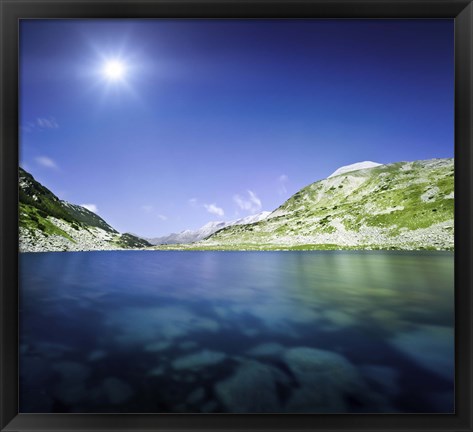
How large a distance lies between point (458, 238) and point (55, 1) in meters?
2.87

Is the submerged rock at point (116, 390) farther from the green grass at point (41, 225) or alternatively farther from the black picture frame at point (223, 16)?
the green grass at point (41, 225)

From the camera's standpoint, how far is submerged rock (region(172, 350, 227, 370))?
2823mm

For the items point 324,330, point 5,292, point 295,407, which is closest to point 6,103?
point 5,292

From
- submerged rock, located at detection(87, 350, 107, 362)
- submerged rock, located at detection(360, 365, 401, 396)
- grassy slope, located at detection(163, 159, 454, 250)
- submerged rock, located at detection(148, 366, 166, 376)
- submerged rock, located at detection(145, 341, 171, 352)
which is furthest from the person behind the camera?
grassy slope, located at detection(163, 159, 454, 250)

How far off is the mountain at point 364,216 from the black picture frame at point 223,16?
26978 mm

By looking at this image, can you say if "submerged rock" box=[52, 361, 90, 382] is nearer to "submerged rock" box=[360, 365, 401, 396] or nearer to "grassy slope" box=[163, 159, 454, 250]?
"submerged rock" box=[360, 365, 401, 396]

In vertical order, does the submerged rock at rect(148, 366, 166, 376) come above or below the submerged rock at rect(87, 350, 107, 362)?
below

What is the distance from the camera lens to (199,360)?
9.78ft

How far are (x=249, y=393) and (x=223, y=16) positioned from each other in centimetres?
295

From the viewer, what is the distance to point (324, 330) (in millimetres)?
4047

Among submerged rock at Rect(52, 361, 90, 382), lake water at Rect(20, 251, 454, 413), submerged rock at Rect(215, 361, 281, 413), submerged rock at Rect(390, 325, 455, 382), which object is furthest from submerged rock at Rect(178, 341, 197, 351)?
submerged rock at Rect(390, 325, 455, 382)

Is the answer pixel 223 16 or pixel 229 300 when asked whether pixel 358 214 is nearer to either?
pixel 229 300

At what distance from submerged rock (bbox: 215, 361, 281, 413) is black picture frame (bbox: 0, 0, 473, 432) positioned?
81cm

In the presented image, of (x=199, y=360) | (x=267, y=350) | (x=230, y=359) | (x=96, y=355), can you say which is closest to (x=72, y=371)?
(x=96, y=355)
